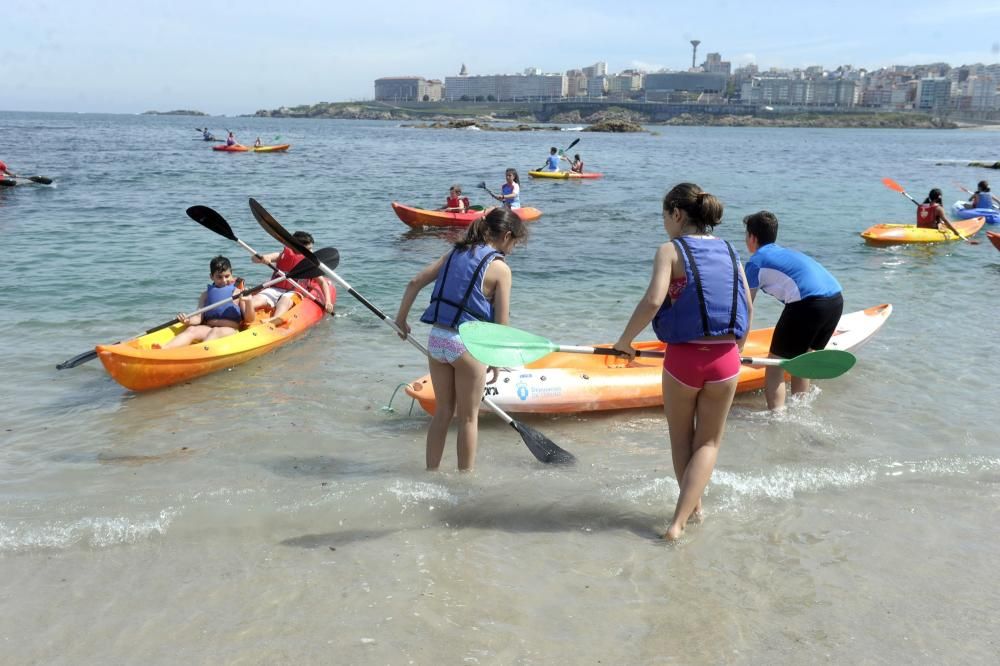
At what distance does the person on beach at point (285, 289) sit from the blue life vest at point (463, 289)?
3936mm

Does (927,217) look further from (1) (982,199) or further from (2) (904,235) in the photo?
(1) (982,199)

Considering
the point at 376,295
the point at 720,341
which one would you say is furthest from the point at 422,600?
the point at 376,295

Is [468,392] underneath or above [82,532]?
above

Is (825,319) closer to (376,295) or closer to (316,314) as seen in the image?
(316,314)

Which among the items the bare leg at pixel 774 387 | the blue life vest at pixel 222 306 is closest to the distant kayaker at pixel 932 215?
the bare leg at pixel 774 387

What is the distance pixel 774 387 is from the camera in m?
5.92

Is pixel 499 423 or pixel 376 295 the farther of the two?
pixel 376 295

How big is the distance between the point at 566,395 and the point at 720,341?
233 cm

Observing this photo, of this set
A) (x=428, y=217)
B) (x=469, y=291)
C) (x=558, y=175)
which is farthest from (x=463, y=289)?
(x=558, y=175)

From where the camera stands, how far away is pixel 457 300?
410 cm

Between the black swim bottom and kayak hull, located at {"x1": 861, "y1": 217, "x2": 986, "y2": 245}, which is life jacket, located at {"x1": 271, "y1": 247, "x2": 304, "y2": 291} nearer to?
the black swim bottom

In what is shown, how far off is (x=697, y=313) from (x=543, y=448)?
174 cm

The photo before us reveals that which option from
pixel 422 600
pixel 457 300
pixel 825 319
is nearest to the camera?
pixel 422 600

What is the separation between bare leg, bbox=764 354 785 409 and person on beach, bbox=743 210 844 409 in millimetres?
327
